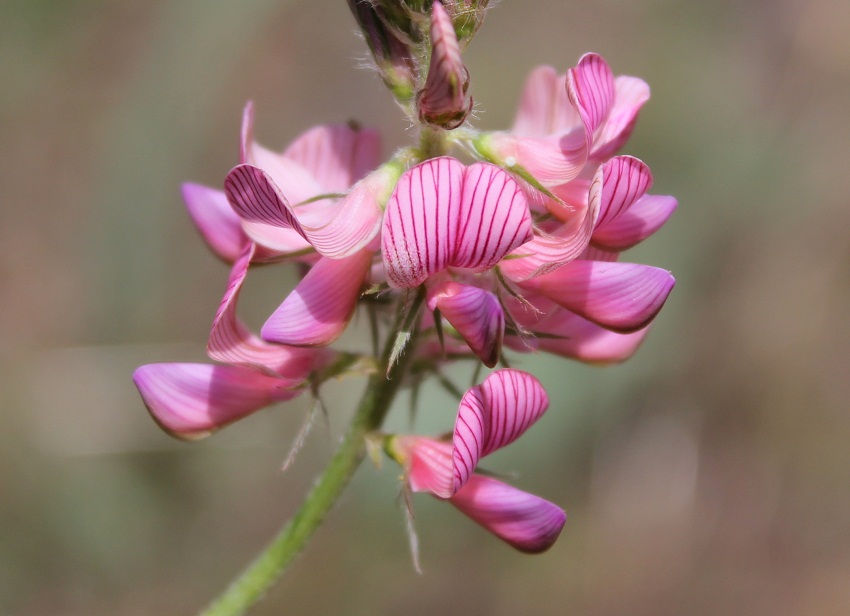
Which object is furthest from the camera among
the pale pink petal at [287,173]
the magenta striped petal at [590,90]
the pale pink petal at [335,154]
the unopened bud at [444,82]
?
the pale pink petal at [335,154]

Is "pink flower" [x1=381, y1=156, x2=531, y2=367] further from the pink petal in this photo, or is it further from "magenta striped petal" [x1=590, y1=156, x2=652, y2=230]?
the pink petal

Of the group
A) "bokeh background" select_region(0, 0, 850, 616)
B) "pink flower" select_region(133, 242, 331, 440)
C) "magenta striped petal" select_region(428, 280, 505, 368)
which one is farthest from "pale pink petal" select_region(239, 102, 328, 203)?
"bokeh background" select_region(0, 0, 850, 616)

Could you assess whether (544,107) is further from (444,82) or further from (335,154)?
(444,82)

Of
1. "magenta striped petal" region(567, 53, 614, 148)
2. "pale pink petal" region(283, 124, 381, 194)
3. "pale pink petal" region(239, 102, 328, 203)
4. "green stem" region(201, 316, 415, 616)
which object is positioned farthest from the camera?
"pale pink petal" region(283, 124, 381, 194)

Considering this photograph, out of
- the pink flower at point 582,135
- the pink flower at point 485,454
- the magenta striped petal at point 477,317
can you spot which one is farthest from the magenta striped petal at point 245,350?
the pink flower at point 582,135

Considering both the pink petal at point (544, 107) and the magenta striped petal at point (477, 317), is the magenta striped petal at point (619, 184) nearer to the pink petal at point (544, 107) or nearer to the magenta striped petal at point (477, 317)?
the magenta striped petal at point (477, 317)

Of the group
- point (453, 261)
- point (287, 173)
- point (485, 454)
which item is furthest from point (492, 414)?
point (287, 173)

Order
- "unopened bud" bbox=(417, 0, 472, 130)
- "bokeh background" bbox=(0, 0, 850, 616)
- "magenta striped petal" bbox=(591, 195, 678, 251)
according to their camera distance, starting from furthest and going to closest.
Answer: "bokeh background" bbox=(0, 0, 850, 616), "magenta striped petal" bbox=(591, 195, 678, 251), "unopened bud" bbox=(417, 0, 472, 130)
